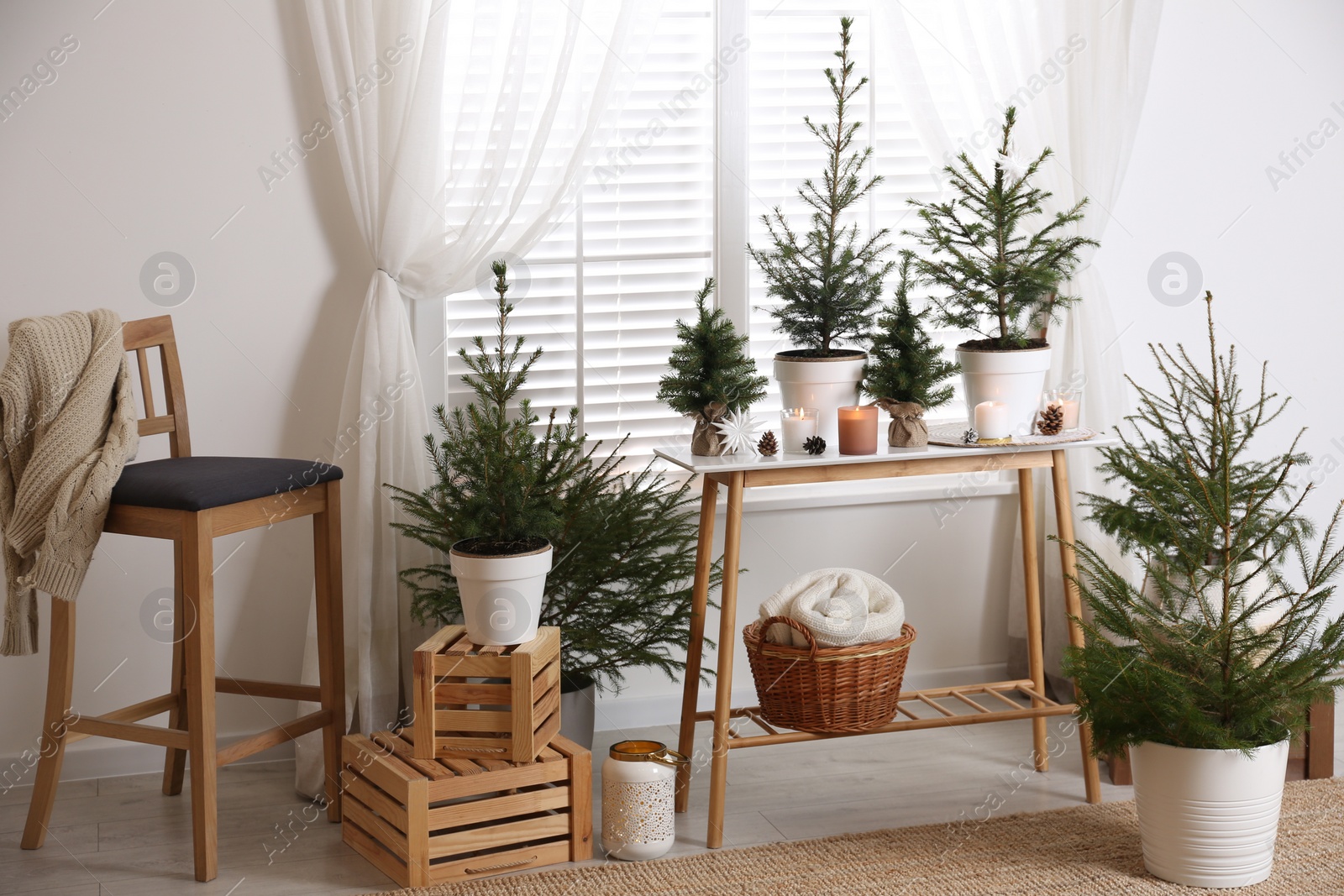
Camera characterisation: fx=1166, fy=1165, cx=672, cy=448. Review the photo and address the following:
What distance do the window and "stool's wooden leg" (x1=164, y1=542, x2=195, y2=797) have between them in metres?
0.71

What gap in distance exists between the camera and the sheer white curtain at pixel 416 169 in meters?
2.47

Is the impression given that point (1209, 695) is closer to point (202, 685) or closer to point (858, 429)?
point (858, 429)

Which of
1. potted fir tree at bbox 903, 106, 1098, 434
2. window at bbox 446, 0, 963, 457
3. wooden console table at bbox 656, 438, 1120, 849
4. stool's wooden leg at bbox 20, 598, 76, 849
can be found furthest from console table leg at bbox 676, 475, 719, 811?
stool's wooden leg at bbox 20, 598, 76, 849

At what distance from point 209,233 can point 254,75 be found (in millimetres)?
350

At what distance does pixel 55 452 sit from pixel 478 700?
86cm

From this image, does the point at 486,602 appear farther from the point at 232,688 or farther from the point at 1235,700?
the point at 1235,700

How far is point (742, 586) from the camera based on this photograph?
2.89 meters

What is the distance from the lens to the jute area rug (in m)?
2.00

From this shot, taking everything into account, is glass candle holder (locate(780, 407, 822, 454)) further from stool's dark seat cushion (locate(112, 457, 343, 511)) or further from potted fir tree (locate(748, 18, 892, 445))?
stool's dark seat cushion (locate(112, 457, 343, 511))

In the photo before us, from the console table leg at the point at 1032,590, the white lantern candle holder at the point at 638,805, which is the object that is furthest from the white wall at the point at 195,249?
the console table leg at the point at 1032,590

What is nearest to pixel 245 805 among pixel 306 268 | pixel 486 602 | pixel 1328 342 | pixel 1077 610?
pixel 486 602

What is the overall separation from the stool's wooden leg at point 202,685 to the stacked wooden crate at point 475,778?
26cm

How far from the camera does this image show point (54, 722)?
7.15 feet

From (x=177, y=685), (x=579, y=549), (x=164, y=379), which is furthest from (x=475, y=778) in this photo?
(x=164, y=379)
